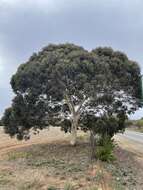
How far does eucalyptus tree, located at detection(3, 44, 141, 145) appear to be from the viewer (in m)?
22.0

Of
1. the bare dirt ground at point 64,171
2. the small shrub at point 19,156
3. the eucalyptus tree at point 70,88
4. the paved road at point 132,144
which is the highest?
the eucalyptus tree at point 70,88

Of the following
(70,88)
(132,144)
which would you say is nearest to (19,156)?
(70,88)

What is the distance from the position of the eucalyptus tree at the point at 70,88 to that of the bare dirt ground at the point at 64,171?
162 centimetres

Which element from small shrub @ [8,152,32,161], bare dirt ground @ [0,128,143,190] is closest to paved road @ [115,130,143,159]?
bare dirt ground @ [0,128,143,190]

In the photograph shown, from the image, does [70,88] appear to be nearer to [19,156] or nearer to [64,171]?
[19,156]

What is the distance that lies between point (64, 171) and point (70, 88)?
5.93 m

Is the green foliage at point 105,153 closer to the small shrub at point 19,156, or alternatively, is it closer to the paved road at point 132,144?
the small shrub at point 19,156

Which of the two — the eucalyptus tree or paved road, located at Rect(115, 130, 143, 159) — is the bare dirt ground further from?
paved road, located at Rect(115, 130, 143, 159)

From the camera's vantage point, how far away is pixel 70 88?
74.3 ft

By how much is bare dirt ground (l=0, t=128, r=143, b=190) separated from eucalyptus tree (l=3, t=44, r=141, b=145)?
5.31ft

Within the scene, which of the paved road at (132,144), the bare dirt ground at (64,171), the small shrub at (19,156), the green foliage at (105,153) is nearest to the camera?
the bare dirt ground at (64,171)

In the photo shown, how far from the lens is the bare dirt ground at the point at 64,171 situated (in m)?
15.3

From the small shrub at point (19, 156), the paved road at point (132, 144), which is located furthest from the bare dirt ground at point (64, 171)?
the paved road at point (132, 144)

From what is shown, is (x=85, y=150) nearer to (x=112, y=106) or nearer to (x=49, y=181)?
(x=112, y=106)
